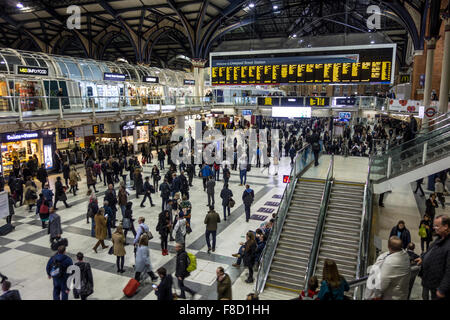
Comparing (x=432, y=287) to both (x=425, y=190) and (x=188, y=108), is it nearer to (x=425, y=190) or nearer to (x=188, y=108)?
(x=425, y=190)

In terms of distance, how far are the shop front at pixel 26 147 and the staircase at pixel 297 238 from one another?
1654cm

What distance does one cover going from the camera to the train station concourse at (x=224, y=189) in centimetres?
739

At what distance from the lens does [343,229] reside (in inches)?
432

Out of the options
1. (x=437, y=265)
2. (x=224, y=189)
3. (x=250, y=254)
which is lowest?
(x=250, y=254)

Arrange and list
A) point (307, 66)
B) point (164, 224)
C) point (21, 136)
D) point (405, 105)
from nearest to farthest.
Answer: point (164, 224)
point (307, 66)
point (21, 136)
point (405, 105)

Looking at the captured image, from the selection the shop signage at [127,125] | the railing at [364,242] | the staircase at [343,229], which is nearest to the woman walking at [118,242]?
the staircase at [343,229]

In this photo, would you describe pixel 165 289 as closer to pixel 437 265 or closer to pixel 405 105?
pixel 437 265

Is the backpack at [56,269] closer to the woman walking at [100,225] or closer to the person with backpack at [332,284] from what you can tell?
the woman walking at [100,225]

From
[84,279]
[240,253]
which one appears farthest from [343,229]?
[84,279]

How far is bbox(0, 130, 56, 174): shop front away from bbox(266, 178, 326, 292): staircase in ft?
54.3

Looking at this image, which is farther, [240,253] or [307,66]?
[307,66]

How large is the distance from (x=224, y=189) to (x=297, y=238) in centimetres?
340

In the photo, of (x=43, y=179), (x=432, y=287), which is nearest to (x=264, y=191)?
(x=43, y=179)

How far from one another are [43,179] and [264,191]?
11563 mm
